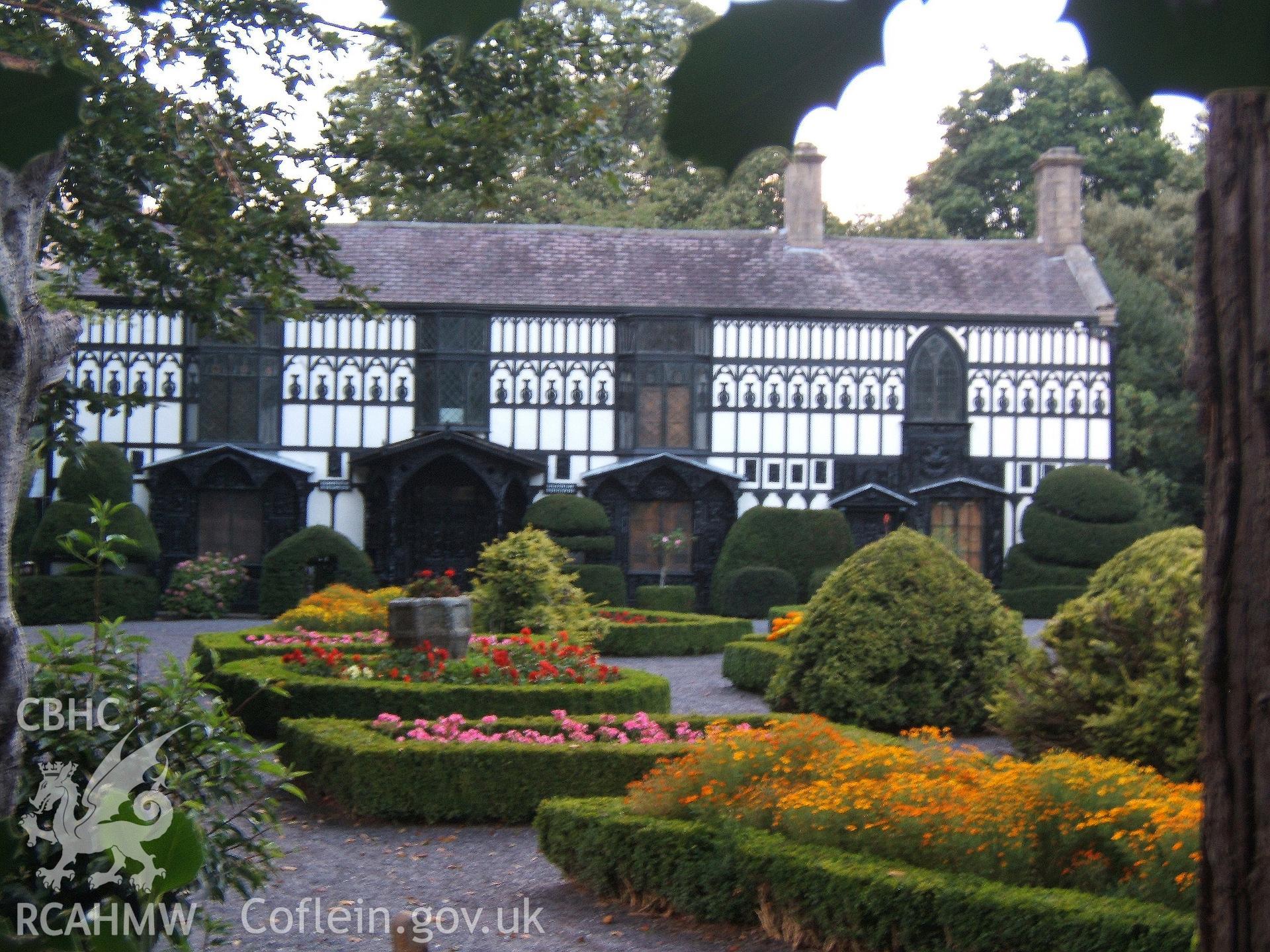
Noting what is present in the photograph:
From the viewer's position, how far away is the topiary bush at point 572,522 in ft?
76.0

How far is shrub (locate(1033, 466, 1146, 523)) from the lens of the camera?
916 inches

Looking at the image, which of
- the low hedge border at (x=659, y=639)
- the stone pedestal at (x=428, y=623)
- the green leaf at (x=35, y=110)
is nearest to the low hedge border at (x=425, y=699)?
the stone pedestal at (x=428, y=623)

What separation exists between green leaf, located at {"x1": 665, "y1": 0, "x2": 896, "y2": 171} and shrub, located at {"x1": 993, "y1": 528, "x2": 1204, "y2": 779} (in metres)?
7.75

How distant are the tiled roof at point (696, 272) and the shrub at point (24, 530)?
6275 millimetres

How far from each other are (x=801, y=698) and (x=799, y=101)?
426 inches

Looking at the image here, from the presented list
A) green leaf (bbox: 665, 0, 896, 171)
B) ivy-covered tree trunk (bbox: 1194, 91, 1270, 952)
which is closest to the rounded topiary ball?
ivy-covered tree trunk (bbox: 1194, 91, 1270, 952)

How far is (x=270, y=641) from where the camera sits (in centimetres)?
1441

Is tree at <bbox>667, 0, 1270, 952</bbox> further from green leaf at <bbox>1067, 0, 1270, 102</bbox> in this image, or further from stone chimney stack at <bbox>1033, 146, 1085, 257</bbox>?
stone chimney stack at <bbox>1033, 146, 1085, 257</bbox>

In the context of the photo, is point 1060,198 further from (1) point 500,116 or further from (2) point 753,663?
(1) point 500,116

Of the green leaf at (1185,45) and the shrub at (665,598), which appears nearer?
the green leaf at (1185,45)

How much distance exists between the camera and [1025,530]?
78.5 ft

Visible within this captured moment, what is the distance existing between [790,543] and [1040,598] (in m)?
4.47

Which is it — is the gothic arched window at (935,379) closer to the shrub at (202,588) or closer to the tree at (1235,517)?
the shrub at (202,588)

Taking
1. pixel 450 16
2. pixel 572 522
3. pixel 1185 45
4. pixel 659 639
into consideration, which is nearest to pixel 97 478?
pixel 572 522
